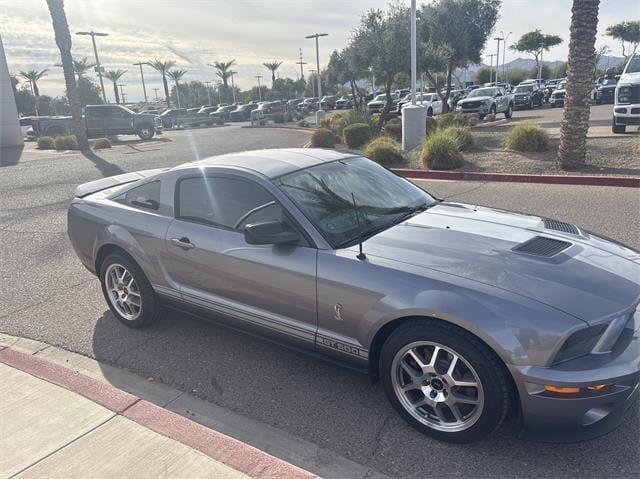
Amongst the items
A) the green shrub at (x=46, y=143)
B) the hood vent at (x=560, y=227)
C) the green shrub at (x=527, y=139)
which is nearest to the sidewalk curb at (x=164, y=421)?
the hood vent at (x=560, y=227)

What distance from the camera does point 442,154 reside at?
1090 centimetres

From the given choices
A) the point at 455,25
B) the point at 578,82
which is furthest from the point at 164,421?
the point at 455,25

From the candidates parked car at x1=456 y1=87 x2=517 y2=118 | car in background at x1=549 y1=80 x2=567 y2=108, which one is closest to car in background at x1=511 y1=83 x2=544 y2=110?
car in background at x1=549 y1=80 x2=567 y2=108

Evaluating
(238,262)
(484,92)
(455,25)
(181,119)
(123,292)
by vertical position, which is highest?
(455,25)

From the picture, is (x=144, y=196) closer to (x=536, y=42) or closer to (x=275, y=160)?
(x=275, y=160)

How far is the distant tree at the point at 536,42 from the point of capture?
206 feet

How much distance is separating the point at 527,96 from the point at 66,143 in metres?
28.1

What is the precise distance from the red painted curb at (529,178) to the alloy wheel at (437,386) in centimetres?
765

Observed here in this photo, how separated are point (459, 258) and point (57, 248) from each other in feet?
19.6

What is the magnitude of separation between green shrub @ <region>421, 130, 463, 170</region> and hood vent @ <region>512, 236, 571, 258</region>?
8073mm

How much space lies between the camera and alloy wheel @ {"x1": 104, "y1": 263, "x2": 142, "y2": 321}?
4.21 metres

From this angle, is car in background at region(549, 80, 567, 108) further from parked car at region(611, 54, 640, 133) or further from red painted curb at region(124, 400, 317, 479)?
red painted curb at region(124, 400, 317, 479)

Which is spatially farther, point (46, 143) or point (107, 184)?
point (46, 143)

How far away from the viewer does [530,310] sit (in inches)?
93.6
